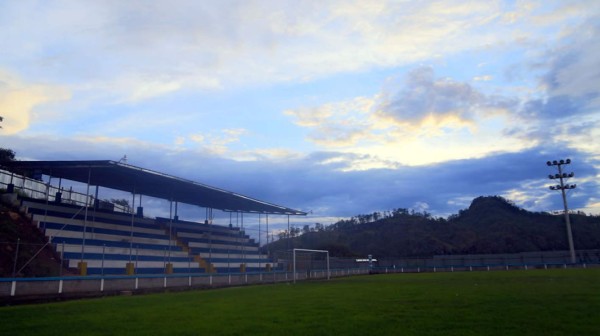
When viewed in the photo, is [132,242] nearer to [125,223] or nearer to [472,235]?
[125,223]

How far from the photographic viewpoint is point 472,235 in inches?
3679

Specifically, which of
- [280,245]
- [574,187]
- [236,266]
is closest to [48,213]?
[236,266]

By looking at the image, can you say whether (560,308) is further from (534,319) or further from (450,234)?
(450,234)

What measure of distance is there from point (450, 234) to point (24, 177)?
8523 centimetres

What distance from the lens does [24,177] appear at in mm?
28875

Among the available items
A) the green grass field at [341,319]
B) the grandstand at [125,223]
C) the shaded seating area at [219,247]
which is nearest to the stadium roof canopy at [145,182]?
the grandstand at [125,223]

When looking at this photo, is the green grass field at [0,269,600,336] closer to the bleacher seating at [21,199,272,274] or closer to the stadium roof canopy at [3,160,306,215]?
the bleacher seating at [21,199,272,274]

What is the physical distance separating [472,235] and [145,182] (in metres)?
79.4

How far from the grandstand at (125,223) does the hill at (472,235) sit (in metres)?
33.1

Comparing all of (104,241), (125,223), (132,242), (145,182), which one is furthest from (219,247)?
(104,241)

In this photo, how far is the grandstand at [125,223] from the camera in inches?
971

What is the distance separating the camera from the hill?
86500 millimetres

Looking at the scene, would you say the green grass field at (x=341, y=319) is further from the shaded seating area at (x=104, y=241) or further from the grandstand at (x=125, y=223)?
the shaded seating area at (x=104, y=241)

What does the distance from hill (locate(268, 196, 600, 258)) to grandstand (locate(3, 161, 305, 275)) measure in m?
33.1
